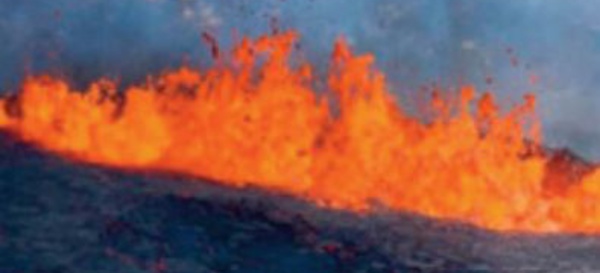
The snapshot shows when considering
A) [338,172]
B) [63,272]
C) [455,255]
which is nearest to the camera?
[63,272]

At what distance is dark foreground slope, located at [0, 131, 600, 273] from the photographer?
52.9 feet

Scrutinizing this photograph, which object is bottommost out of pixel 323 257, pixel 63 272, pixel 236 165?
pixel 63 272

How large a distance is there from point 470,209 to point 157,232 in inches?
340

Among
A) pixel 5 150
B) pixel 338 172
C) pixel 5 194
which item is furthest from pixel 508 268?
pixel 5 150

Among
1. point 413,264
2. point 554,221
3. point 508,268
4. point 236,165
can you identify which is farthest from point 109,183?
point 554,221

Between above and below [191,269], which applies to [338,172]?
above

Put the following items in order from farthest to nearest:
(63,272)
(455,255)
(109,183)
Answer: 1. (109,183)
2. (455,255)
3. (63,272)

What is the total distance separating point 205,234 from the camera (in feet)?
58.2

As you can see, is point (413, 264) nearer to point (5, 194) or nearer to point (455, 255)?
point (455, 255)

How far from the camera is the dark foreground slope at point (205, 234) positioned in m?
16.1

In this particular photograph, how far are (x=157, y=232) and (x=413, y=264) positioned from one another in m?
4.59

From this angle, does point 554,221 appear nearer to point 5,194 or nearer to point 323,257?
point 323,257

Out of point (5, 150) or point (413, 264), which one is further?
point (5, 150)

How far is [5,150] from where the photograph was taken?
22078mm
